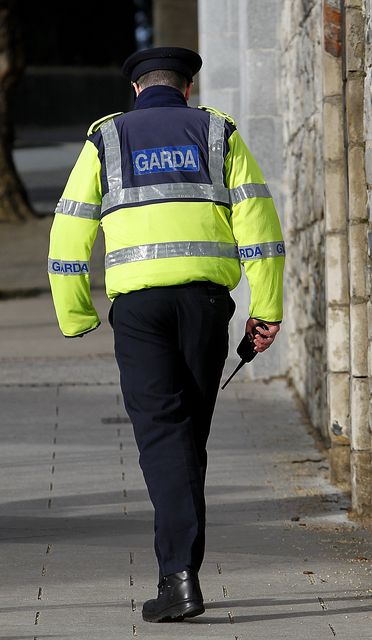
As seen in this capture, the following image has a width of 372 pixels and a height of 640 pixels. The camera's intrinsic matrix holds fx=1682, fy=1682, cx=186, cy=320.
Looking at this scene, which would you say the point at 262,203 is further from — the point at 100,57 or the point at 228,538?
the point at 100,57

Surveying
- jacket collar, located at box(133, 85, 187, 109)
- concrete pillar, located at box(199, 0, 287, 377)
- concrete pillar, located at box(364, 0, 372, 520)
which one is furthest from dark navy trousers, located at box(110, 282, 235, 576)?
concrete pillar, located at box(199, 0, 287, 377)

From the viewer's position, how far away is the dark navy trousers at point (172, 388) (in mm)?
5340

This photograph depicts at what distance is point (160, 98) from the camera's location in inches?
216

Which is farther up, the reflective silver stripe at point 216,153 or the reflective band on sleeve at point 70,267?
the reflective silver stripe at point 216,153

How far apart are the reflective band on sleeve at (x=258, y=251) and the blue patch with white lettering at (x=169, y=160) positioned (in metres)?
0.31

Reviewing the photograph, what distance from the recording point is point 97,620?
212 inches

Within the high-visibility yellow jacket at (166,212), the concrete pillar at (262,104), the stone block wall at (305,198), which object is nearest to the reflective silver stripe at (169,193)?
the high-visibility yellow jacket at (166,212)

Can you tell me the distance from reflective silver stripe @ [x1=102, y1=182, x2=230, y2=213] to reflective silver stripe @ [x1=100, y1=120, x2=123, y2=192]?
0.10ft

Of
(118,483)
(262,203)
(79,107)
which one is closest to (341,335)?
(118,483)

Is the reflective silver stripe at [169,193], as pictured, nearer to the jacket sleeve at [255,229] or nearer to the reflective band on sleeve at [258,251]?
the jacket sleeve at [255,229]

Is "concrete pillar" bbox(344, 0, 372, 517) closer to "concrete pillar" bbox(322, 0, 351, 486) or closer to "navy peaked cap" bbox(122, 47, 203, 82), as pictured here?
"concrete pillar" bbox(322, 0, 351, 486)

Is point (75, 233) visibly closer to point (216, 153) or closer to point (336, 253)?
point (216, 153)

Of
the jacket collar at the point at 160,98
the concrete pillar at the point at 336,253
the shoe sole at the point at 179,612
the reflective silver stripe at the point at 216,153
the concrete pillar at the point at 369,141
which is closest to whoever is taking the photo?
the shoe sole at the point at 179,612

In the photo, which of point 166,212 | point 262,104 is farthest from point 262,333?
point 262,104
